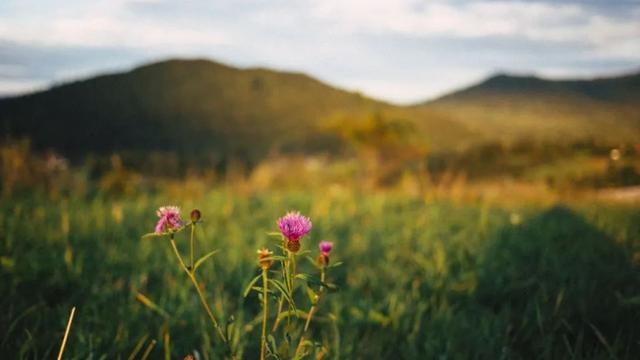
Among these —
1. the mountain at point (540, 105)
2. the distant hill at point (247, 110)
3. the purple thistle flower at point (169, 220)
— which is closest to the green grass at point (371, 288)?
the purple thistle flower at point (169, 220)

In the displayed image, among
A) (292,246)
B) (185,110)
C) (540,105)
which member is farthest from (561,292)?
(185,110)

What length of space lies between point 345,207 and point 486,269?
2.12 m

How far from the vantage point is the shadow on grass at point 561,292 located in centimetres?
140

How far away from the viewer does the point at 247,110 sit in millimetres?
30531

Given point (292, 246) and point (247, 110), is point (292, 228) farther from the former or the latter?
point (247, 110)

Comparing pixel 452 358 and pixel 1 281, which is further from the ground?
pixel 1 281

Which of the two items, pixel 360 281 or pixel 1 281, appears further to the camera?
pixel 360 281

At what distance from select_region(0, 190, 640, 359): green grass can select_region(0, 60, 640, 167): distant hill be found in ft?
61.5

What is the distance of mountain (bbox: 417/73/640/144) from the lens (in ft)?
71.6

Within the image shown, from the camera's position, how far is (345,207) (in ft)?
13.4

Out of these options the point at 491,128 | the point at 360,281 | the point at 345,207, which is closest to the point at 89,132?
the point at 491,128

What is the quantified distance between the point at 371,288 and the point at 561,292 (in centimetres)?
79

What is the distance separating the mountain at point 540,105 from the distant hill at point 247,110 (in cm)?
8

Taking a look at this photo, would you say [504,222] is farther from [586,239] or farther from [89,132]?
[89,132]
